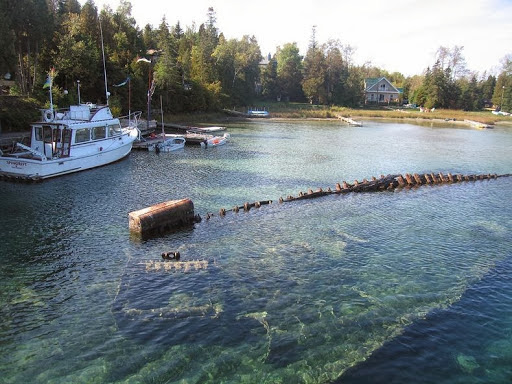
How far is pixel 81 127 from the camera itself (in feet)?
116

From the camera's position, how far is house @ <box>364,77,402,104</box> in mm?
143375

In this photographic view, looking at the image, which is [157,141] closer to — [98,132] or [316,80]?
[98,132]

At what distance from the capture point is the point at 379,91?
144625 mm

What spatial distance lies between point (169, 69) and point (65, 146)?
53.6m

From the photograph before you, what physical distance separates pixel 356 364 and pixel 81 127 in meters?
31.8

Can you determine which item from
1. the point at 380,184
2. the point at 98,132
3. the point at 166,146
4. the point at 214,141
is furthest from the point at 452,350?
the point at 214,141

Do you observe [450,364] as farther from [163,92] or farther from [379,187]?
[163,92]

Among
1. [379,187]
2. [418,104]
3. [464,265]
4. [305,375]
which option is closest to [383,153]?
[379,187]

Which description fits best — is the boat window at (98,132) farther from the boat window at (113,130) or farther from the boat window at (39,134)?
the boat window at (39,134)

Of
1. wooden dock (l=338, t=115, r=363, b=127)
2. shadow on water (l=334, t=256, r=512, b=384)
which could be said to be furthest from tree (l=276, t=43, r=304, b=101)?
shadow on water (l=334, t=256, r=512, b=384)

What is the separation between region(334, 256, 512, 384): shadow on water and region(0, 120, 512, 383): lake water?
5 cm

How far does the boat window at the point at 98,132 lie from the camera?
122ft

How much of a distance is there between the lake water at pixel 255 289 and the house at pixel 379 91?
120866mm

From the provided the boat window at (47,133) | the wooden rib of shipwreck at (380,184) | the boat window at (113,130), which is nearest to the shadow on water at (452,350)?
the wooden rib of shipwreck at (380,184)
